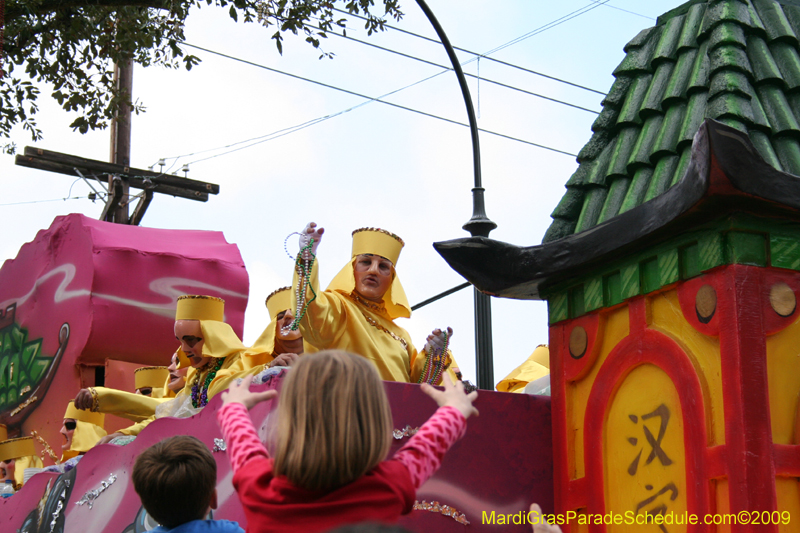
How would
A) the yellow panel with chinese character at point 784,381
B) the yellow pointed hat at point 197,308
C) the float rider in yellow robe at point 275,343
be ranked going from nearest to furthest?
the yellow panel with chinese character at point 784,381
the float rider in yellow robe at point 275,343
the yellow pointed hat at point 197,308

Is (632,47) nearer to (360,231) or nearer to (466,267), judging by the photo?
(466,267)

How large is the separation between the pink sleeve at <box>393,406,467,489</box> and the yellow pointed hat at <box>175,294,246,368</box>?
13.4 feet

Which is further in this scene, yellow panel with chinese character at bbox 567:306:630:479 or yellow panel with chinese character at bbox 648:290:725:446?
yellow panel with chinese character at bbox 567:306:630:479

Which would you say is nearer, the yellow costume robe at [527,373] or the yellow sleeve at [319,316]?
the yellow sleeve at [319,316]

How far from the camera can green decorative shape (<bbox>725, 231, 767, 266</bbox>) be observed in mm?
3732

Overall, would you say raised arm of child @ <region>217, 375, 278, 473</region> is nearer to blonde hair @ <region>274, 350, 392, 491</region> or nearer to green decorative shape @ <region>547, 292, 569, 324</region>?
blonde hair @ <region>274, 350, 392, 491</region>

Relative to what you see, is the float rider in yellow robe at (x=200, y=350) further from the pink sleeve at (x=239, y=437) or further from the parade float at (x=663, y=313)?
the pink sleeve at (x=239, y=437)

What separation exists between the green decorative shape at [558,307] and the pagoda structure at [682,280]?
0.01 meters

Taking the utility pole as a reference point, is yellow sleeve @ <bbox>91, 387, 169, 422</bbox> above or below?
below

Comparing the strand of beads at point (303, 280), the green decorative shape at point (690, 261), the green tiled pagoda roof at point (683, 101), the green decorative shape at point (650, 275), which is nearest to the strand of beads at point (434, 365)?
the strand of beads at point (303, 280)

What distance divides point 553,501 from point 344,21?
3712 mm

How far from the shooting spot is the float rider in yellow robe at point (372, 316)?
513 centimetres

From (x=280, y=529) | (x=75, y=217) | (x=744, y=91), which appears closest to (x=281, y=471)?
(x=280, y=529)

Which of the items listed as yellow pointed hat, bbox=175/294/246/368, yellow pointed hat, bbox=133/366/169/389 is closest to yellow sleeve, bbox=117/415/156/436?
yellow pointed hat, bbox=175/294/246/368
